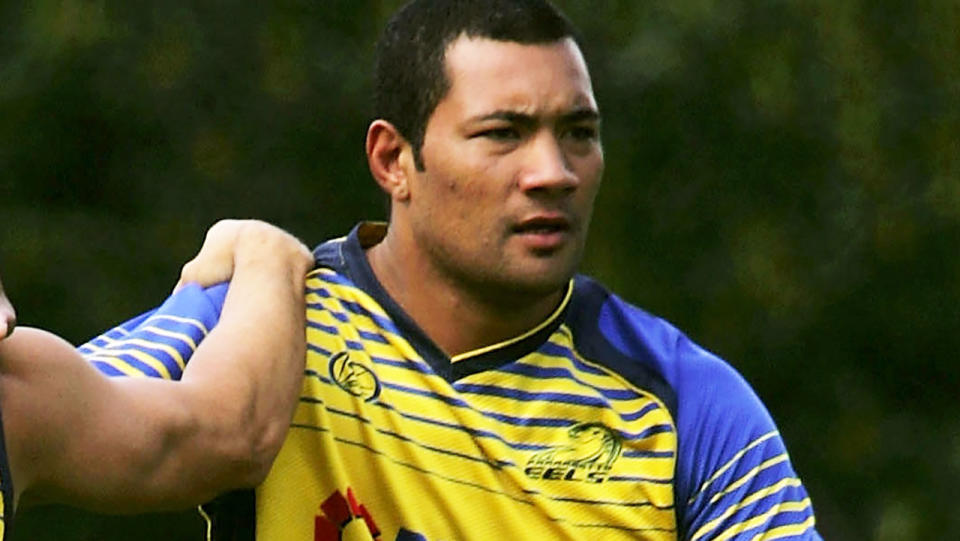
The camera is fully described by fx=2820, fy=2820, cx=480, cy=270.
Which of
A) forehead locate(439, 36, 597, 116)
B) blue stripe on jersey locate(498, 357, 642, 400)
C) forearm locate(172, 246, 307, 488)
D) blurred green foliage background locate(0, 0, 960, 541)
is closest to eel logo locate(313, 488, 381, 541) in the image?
forearm locate(172, 246, 307, 488)

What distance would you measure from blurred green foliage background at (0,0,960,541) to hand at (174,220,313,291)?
7.36 m

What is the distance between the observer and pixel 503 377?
541 cm

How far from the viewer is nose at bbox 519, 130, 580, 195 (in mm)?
5305

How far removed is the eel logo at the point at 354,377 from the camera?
5.29 m

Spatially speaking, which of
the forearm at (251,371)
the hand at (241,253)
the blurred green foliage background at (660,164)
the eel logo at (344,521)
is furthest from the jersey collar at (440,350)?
the blurred green foliage background at (660,164)

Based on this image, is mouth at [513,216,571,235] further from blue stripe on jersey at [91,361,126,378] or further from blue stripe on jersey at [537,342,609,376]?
blue stripe on jersey at [91,361,126,378]

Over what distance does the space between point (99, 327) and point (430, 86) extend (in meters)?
7.50

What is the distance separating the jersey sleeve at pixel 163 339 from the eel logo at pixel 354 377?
0.86 ft

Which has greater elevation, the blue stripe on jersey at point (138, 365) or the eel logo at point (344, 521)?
the blue stripe on jersey at point (138, 365)

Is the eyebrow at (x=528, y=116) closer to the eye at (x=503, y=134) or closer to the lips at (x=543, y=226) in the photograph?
the eye at (x=503, y=134)

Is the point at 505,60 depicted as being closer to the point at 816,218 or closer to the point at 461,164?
the point at 461,164

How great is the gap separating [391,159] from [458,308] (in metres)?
0.36

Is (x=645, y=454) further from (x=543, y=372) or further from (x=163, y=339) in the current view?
(x=163, y=339)

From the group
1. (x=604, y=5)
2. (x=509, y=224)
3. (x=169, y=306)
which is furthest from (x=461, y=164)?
(x=604, y=5)
